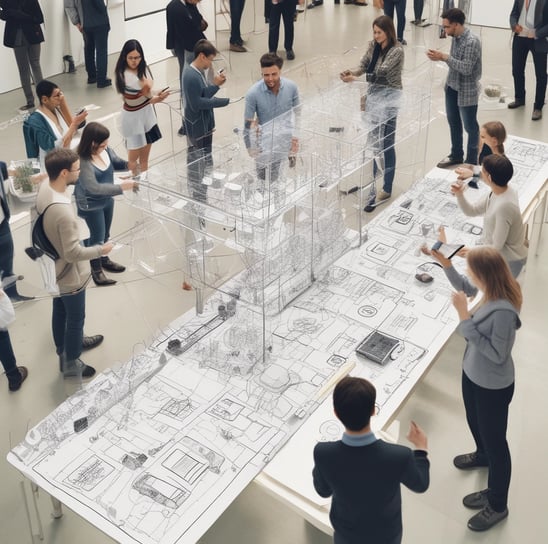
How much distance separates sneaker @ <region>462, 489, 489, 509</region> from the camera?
12.7ft

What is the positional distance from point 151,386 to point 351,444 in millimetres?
1580

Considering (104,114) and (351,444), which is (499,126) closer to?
(351,444)

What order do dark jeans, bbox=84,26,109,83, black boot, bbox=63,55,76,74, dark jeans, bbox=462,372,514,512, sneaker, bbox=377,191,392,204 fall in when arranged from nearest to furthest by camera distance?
dark jeans, bbox=462,372,514,512
sneaker, bbox=377,191,392,204
dark jeans, bbox=84,26,109,83
black boot, bbox=63,55,76,74

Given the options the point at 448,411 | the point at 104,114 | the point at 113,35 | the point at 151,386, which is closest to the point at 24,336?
the point at 151,386

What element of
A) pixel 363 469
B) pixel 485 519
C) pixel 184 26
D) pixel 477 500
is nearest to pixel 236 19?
pixel 184 26

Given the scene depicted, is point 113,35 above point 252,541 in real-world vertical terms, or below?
above

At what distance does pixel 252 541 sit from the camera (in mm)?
3770

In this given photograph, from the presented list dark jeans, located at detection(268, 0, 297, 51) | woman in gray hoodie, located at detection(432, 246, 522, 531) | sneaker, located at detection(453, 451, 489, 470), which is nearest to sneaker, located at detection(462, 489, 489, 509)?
woman in gray hoodie, located at detection(432, 246, 522, 531)

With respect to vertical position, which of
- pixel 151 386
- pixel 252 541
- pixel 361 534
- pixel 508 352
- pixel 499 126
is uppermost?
pixel 499 126

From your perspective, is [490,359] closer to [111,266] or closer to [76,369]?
[76,369]

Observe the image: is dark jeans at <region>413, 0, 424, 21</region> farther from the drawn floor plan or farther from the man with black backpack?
the man with black backpack

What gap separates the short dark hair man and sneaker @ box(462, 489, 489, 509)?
131 centimetres

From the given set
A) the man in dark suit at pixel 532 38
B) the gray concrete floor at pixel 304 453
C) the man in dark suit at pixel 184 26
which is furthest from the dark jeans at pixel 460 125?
the man in dark suit at pixel 184 26

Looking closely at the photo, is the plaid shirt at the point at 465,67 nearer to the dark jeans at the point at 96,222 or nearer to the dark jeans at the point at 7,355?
the dark jeans at the point at 96,222
